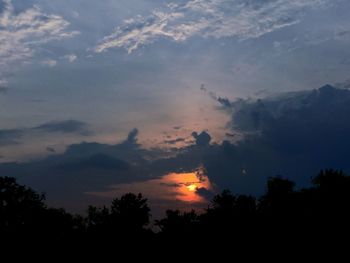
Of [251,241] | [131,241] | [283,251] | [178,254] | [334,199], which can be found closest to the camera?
[283,251]

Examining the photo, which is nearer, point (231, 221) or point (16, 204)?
point (231, 221)

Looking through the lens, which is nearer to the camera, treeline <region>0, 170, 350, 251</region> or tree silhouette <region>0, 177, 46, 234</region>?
treeline <region>0, 170, 350, 251</region>

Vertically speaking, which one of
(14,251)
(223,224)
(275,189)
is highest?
(275,189)

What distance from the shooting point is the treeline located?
33.3 m

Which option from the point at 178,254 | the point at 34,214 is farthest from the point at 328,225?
the point at 34,214

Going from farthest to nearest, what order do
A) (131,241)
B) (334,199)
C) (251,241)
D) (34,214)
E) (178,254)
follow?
1. (34,214)
2. (131,241)
3. (178,254)
4. (334,199)
5. (251,241)

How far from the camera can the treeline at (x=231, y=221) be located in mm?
33312

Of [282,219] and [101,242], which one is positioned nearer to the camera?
[282,219]

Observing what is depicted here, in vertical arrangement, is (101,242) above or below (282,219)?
below

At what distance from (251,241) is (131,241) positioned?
1407 centimetres

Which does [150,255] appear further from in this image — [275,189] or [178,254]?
[275,189]

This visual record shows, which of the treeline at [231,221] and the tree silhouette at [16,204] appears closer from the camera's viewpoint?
the treeline at [231,221]

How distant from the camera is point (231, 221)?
38.8m

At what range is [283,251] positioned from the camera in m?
32.1
